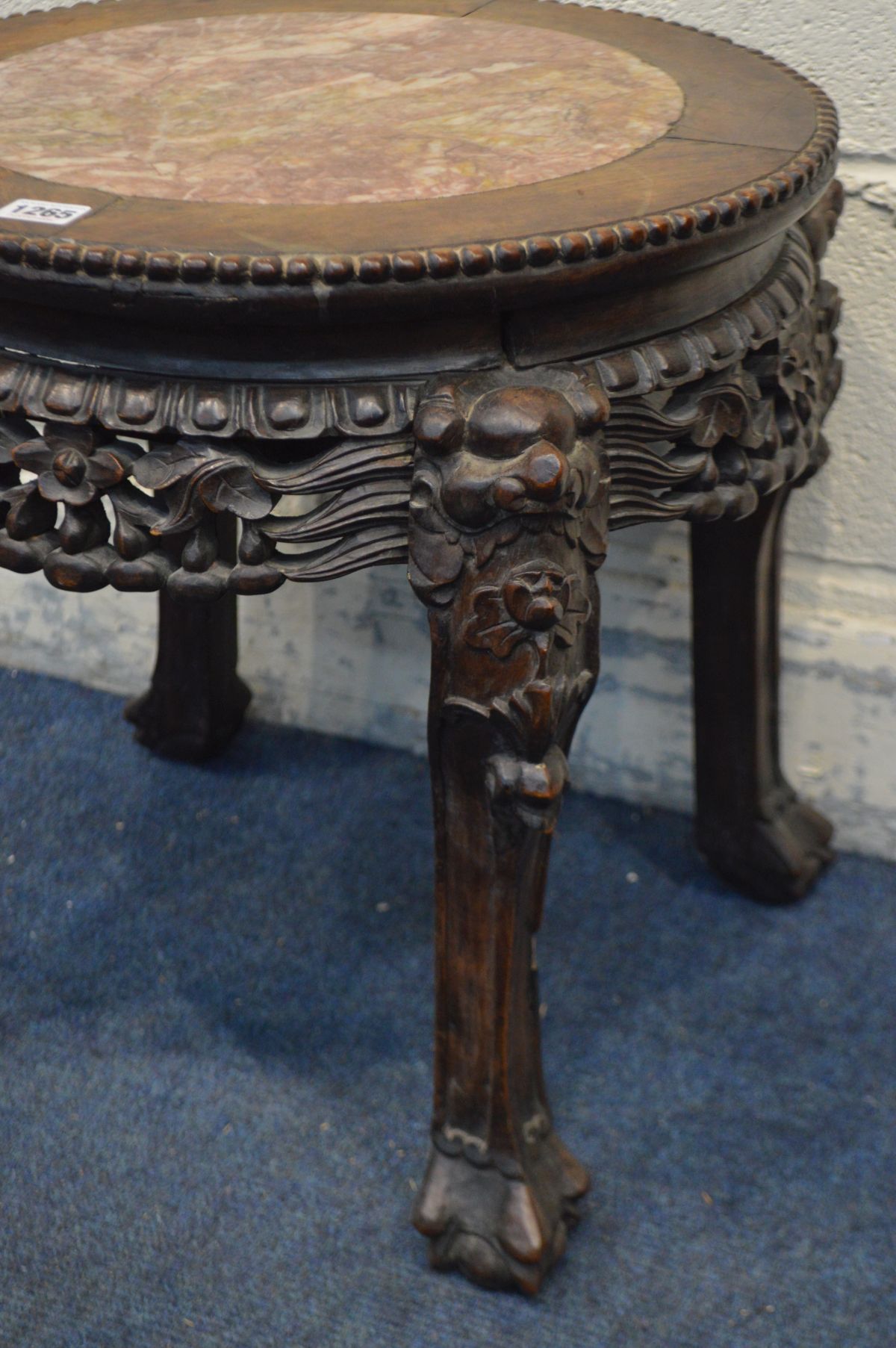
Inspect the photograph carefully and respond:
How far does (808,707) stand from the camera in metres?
1.31

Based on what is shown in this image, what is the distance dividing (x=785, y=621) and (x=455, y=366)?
659 mm

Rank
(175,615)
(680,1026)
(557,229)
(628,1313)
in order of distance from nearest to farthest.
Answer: (557,229) → (628,1313) → (680,1026) → (175,615)

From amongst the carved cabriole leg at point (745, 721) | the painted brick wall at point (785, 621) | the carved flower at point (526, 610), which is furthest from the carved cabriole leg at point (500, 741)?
the painted brick wall at point (785, 621)

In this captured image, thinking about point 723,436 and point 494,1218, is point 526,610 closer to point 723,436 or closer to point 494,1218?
point 723,436

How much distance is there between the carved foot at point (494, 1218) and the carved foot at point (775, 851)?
0.39 meters

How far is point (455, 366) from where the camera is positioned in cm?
71

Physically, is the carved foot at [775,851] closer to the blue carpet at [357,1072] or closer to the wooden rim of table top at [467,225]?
the blue carpet at [357,1072]

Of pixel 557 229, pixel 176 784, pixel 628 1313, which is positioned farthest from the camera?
pixel 176 784

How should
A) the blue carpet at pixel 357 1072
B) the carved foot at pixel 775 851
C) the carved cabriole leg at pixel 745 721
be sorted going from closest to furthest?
the blue carpet at pixel 357 1072
the carved cabriole leg at pixel 745 721
the carved foot at pixel 775 851

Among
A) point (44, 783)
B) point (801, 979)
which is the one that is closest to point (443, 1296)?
point (801, 979)

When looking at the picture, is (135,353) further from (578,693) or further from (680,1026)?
(680,1026)

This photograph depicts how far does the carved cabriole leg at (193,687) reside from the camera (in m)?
1.29

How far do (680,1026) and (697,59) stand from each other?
710mm

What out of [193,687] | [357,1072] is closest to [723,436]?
[357,1072]
